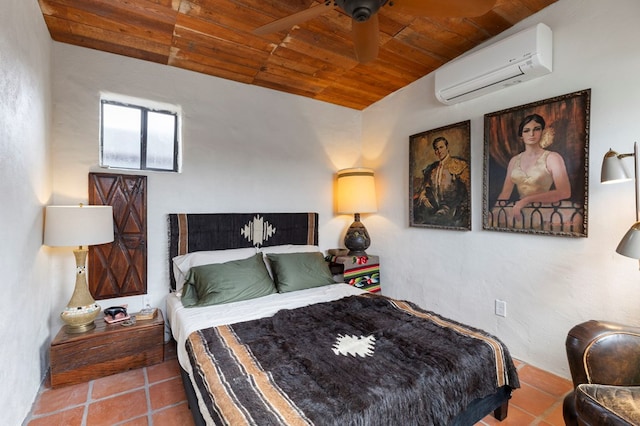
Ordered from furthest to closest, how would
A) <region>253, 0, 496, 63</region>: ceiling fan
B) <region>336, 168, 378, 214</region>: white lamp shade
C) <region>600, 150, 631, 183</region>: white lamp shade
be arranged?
<region>336, 168, 378, 214</region>: white lamp shade, <region>600, 150, 631, 183</region>: white lamp shade, <region>253, 0, 496, 63</region>: ceiling fan

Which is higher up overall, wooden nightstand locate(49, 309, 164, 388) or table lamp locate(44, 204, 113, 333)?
table lamp locate(44, 204, 113, 333)

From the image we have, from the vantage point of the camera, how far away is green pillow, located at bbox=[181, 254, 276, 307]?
2.28 meters

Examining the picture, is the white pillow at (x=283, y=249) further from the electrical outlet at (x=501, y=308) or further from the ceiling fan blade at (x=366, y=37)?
the ceiling fan blade at (x=366, y=37)

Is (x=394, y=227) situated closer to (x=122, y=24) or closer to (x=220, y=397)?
(x=220, y=397)

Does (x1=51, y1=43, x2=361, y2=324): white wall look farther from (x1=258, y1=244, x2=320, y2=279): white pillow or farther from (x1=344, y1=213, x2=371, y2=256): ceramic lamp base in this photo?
(x1=258, y1=244, x2=320, y2=279): white pillow

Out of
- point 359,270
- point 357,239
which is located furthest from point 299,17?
point 359,270

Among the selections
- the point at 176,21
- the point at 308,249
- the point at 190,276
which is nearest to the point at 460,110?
the point at 308,249

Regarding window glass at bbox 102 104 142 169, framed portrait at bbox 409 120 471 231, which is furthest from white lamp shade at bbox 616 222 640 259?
window glass at bbox 102 104 142 169

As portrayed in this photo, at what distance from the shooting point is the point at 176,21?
215 centimetres

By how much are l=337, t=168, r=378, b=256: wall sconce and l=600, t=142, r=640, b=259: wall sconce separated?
82.0 inches

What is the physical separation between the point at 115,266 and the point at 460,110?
132 inches

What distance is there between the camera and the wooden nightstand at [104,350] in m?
2.00

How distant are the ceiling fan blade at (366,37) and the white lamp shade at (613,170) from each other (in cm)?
149

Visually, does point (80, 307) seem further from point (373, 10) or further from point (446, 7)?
point (446, 7)
